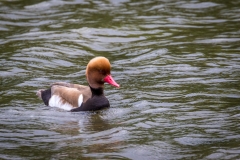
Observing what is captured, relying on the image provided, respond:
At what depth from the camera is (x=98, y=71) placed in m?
11.1

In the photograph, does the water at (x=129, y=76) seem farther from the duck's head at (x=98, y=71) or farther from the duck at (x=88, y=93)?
the duck's head at (x=98, y=71)

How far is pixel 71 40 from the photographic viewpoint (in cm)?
1602

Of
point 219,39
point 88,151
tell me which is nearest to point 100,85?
point 88,151

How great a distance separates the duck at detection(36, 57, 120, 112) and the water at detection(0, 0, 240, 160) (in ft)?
0.58

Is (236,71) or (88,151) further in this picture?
(236,71)

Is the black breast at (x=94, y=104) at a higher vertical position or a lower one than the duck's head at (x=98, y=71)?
lower

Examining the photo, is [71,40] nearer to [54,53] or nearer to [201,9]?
[54,53]

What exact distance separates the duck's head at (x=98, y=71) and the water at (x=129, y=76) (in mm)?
470

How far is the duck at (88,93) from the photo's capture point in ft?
36.2

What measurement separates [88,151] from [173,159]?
1.14 metres

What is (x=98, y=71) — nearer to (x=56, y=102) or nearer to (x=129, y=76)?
(x=56, y=102)

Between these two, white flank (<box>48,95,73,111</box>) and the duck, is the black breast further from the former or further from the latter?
white flank (<box>48,95,73,111</box>)

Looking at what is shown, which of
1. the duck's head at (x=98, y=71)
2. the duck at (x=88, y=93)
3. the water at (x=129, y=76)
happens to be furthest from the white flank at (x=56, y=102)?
the duck's head at (x=98, y=71)

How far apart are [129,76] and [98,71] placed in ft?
6.65
